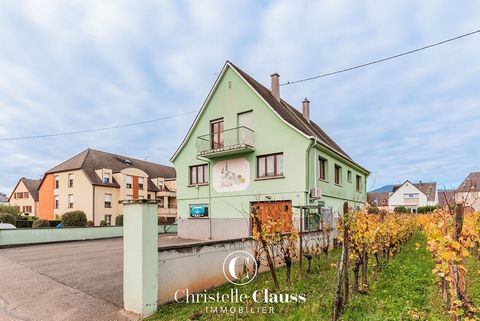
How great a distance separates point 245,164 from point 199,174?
382 centimetres

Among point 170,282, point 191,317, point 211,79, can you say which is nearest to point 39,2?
point 170,282

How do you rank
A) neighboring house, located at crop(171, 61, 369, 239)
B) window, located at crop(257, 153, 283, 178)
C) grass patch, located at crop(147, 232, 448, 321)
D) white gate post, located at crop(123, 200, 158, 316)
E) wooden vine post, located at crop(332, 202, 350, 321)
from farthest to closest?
window, located at crop(257, 153, 283, 178) < neighboring house, located at crop(171, 61, 369, 239) < white gate post, located at crop(123, 200, 158, 316) < grass patch, located at crop(147, 232, 448, 321) < wooden vine post, located at crop(332, 202, 350, 321)

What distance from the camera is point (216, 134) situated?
18.3 m

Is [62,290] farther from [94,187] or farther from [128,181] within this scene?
[128,181]

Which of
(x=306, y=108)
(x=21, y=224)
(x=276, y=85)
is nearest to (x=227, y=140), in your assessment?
(x=276, y=85)

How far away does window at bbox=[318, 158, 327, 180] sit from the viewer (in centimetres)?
1619

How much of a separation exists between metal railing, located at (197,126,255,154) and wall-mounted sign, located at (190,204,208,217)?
136 inches

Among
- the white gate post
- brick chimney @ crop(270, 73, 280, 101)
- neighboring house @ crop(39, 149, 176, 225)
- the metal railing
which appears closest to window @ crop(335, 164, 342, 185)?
brick chimney @ crop(270, 73, 280, 101)

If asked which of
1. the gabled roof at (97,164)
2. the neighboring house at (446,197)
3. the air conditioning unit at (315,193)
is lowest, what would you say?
the air conditioning unit at (315,193)

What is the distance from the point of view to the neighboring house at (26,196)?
135ft

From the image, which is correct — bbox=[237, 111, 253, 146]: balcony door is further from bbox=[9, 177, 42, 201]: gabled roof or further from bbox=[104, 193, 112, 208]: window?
bbox=[9, 177, 42, 201]: gabled roof

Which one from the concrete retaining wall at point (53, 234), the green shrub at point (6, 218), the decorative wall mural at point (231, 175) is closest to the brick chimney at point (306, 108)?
the decorative wall mural at point (231, 175)

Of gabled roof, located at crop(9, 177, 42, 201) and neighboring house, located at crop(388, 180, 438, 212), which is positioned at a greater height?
gabled roof, located at crop(9, 177, 42, 201)

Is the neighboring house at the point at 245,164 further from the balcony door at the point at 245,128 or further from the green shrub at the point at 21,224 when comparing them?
the green shrub at the point at 21,224
